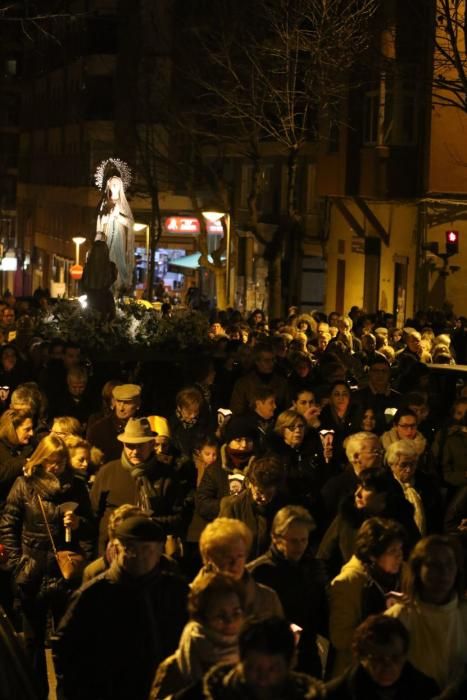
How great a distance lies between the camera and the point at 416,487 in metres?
10.2

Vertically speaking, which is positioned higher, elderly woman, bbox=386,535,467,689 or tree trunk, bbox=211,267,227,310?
elderly woman, bbox=386,535,467,689

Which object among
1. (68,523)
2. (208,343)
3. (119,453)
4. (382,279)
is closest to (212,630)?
(68,523)

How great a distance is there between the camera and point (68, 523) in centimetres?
929

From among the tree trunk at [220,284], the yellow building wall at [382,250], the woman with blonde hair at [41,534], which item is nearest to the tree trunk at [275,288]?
the yellow building wall at [382,250]

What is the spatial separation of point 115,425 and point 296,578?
4526mm

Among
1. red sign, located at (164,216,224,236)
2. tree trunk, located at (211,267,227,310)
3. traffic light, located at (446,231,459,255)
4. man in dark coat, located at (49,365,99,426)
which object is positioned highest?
traffic light, located at (446,231,459,255)

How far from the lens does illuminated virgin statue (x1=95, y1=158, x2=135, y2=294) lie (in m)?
26.1

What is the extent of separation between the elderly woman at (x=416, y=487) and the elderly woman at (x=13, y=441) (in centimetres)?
250

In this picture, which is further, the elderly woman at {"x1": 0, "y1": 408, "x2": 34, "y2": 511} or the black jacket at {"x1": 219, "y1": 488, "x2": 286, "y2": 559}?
the elderly woman at {"x1": 0, "y1": 408, "x2": 34, "y2": 511}

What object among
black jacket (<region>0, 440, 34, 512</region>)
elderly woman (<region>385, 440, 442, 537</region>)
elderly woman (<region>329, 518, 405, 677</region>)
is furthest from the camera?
black jacket (<region>0, 440, 34, 512</region>)

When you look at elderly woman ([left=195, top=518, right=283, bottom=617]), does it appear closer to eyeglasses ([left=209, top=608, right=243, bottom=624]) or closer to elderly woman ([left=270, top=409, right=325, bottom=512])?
eyeglasses ([left=209, top=608, right=243, bottom=624])

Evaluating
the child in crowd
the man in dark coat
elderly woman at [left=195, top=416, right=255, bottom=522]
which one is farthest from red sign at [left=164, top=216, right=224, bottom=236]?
the child in crowd

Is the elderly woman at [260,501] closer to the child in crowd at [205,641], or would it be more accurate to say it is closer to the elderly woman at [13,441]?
the elderly woman at [13,441]

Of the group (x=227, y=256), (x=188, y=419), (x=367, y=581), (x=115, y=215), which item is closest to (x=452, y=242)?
(x=227, y=256)
